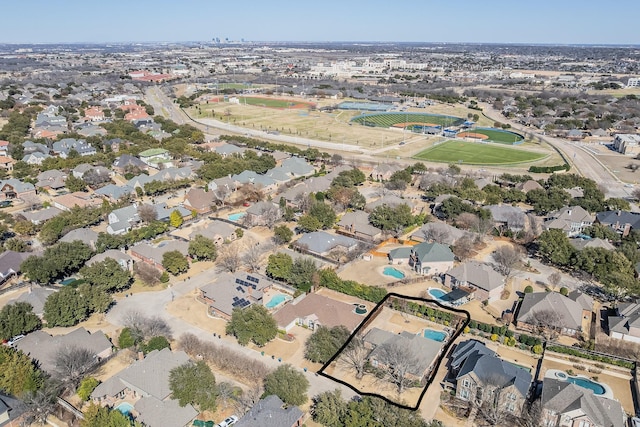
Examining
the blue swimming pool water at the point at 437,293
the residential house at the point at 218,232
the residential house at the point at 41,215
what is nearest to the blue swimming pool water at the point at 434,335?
the blue swimming pool water at the point at 437,293

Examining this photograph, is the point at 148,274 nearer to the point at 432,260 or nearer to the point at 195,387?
the point at 195,387

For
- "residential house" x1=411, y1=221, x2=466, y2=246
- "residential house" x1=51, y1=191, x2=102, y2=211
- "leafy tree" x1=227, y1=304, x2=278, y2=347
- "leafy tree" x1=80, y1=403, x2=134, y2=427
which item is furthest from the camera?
"residential house" x1=51, y1=191, x2=102, y2=211

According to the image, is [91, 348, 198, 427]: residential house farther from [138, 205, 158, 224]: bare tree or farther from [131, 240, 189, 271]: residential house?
[138, 205, 158, 224]: bare tree

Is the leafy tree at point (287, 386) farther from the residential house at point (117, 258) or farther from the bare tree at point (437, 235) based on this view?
the bare tree at point (437, 235)

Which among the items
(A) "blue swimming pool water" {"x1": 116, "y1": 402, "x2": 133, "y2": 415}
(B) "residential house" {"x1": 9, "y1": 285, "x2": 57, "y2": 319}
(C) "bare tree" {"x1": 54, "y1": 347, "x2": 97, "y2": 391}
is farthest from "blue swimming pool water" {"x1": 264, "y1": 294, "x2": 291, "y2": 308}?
(B) "residential house" {"x1": 9, "y1": 285, "x2": 57, "y2": 319}

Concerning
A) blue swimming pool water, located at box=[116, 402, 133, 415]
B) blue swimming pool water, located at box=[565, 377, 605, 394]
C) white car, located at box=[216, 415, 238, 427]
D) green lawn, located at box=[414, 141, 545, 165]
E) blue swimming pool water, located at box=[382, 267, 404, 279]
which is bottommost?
blue swimming pool water, located at box=[116, 402, 133, 415]

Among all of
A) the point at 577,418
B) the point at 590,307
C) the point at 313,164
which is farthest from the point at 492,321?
the point at 313,164

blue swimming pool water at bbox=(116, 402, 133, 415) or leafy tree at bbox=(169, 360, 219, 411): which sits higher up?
leafy tree at bbox=(169, 360, 219, 411)
